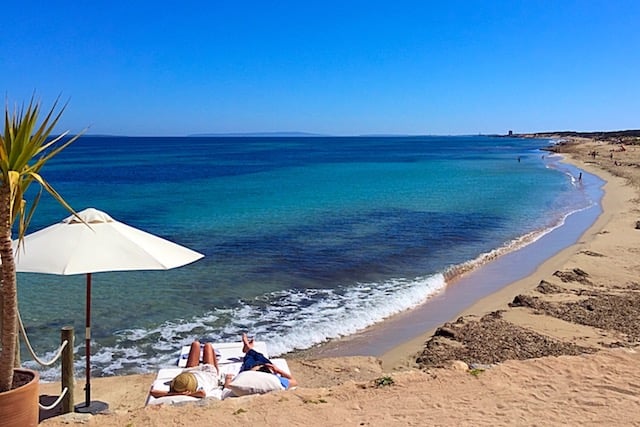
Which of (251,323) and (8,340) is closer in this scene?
(8,340)

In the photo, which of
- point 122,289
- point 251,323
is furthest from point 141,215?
point 251,323

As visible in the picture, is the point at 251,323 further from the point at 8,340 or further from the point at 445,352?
the point at 8,340

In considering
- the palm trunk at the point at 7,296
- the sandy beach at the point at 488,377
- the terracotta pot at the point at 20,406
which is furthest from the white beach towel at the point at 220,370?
the palm trunk at the point at 7,296

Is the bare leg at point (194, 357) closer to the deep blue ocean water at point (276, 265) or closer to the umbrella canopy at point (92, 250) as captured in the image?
the umbrella canopy at point (92, 250)

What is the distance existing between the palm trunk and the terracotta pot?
0.36 feet

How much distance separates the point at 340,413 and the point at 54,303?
29.8 ft

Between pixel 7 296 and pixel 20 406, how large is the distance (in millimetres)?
954

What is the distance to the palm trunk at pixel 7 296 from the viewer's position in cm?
399

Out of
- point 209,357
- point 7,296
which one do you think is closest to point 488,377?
point 209,357

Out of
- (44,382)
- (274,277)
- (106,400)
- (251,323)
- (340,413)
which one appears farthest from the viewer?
(274,277)

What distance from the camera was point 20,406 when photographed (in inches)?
177

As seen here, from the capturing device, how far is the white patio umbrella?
19.3 feet

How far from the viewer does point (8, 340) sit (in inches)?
171

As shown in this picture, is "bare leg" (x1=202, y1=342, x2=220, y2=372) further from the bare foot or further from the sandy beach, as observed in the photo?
the sandy beach
